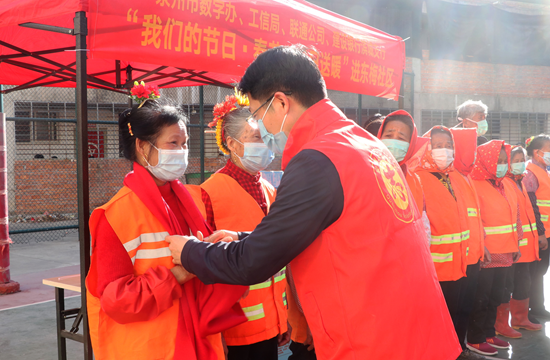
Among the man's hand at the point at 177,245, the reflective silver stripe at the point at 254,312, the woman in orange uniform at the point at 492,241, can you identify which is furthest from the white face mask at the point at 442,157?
the man's hand at the point at 177,245

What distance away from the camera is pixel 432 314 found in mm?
1399

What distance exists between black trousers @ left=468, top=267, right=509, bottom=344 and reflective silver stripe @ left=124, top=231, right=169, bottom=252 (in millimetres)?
3243

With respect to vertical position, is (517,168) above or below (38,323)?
above

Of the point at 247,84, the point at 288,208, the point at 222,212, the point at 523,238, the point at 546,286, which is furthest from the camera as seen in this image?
the point at 546,286

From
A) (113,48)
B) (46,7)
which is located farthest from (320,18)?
(46,7)

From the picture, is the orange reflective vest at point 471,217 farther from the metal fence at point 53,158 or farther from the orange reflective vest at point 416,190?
the metal fence at point 53,158

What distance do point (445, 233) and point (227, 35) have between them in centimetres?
215

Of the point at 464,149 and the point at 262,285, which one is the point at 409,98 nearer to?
the point at 464,149

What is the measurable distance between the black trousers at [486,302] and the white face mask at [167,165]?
10.5 ft

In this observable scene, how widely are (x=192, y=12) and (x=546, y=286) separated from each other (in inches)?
239

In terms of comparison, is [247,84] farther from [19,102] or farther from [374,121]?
[19,102]

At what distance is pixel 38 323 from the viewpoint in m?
4.82

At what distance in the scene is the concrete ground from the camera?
4152 mm

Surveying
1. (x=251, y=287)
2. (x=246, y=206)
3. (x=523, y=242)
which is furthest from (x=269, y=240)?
(x=523, y=242)
